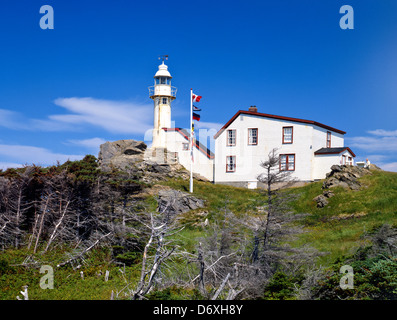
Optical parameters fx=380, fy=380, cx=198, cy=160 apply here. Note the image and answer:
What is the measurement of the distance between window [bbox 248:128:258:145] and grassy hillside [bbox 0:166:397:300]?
5.84 metres

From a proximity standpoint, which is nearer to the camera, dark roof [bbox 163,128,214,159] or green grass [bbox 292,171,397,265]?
green grass [bbox 292,171,397,265]

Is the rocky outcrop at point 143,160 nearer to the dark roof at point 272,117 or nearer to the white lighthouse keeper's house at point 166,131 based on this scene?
the white lighthouse keeper's house at point 166,131

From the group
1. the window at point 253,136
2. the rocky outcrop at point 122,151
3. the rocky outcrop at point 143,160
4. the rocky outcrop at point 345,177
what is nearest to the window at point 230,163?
the window at point 253,136

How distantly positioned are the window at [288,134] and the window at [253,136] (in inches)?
112

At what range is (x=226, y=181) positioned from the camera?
131ft

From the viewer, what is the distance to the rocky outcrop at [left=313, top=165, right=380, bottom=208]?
2902cm

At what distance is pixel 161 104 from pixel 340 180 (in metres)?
21.8

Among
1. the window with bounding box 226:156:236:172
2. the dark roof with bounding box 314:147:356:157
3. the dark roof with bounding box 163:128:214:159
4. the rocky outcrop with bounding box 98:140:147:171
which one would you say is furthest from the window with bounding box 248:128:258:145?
the rocky outcrop with bounding box 98:140:147:171

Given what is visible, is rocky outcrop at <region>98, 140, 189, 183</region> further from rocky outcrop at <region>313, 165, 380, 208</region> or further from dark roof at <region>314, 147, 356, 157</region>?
rocky outcrop at <region>313, 165, 380, 208</region>

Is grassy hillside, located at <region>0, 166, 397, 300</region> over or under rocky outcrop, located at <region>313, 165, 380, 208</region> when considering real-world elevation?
under

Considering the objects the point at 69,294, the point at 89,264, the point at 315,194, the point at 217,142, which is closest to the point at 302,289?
the point at 69,294

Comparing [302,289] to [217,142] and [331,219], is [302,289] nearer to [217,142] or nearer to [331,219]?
[331,219]

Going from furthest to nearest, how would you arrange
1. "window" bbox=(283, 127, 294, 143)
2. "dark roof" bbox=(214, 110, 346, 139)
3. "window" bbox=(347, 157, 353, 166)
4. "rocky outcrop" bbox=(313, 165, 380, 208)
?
"window" bbox=(347, 157, 353, 166) < "window" bbox=(283, 127, 294, 143) < "dark roof" bbox=(214, 110, 346, 139) < "rocky outcrop" bbox=(313, 165, 380, 208)
